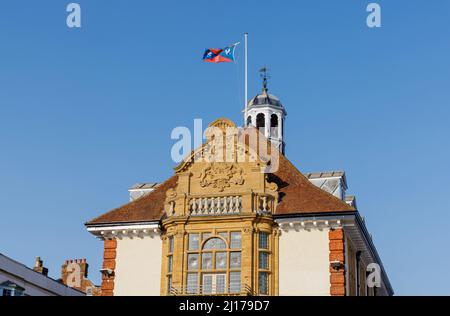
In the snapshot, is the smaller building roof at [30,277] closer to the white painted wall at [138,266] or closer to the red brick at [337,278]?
the white painted wall at [138,266]

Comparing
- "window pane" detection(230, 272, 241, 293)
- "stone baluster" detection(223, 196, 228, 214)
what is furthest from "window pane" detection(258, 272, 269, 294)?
"stone baluster" detection(223, 196, 228, 214)

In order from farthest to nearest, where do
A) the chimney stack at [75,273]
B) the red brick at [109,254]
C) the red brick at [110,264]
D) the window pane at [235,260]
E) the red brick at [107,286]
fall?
the chimney stack at [75,273]
the red brick at [109,254]
the red brick at [110,264]
the red brick at [107,286]
the window pane at [235,260]

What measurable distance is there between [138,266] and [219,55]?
48.5 ft

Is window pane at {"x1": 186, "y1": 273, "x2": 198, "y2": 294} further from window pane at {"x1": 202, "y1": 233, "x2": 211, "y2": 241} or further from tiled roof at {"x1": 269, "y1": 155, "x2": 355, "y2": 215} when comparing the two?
tiled roof at {"x1": 269, "y1": 155, "x2": 355, "y2": 215}

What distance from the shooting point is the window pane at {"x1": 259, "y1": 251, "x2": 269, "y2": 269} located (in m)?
42.8

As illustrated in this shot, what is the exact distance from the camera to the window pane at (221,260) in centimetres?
4319

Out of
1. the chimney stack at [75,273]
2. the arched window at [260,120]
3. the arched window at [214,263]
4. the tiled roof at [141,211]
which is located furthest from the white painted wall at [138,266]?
the chimney stack at [75,273]

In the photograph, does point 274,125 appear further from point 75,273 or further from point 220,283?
point 75,273

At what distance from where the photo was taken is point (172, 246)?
4462 centimetres

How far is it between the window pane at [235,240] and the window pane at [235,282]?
1.57m

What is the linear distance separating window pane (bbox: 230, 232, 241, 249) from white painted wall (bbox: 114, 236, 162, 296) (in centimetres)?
467
